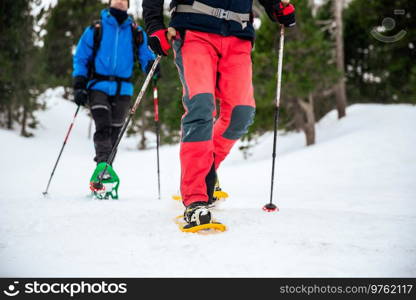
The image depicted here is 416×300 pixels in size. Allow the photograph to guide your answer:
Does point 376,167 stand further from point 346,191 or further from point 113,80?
point 113,80

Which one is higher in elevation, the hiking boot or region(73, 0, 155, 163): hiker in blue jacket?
region(73, 0, 155, 163): hiker in blue jacket

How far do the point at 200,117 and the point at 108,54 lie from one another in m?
2.39

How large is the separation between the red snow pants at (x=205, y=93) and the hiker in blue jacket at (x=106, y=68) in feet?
5.91

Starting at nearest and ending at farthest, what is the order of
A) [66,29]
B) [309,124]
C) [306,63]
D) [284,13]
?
1. [284,13]
2. [306,63]
3. [309,124]
4. [66,29]

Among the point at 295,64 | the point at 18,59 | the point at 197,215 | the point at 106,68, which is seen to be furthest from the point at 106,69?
the point at 18,59

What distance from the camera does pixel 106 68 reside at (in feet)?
14.6

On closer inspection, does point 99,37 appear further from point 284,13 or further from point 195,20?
point 284,13

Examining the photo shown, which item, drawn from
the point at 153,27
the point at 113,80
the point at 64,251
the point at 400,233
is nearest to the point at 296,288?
the point at 400,233

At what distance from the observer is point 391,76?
14.9 meters

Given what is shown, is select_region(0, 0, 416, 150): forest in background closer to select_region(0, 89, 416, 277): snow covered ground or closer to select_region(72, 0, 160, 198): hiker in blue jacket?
select_region(72, 0, 160, 198): hiker in blue jacket

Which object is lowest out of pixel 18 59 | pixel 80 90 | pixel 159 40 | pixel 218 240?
pixel 218 240

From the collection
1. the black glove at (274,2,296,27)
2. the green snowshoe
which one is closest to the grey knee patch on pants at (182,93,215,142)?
the black glove at (274,2,296,27)

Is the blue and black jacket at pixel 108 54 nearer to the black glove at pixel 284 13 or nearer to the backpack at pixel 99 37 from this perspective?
the backpack at pixel 99 37

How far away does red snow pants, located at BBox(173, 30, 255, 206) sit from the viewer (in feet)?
8.53
